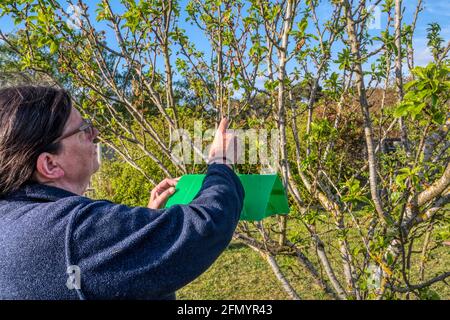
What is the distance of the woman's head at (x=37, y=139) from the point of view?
4.01 ft

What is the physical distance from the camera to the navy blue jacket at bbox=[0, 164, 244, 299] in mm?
1089

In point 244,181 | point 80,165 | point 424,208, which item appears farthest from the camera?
point 424,208

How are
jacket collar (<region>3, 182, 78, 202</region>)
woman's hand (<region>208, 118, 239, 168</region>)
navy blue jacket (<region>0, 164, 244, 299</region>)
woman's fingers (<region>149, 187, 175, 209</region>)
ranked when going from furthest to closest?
1. woman's fingers (<region>149, 187, 175, 209</region>)
2. woman's hand (<region>208, 118, 239, 168</region>)
3. jacket collar (<region>3, 182, 78, 202</region>)
4. navy blue jacket (<region>0, 164, 244, 299</region>)

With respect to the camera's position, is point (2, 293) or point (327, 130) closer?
point (2, 293)

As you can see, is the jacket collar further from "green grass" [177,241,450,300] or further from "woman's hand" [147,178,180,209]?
"green grass" [177,241,450,300]

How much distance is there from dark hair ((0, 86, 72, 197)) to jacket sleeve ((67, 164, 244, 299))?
25 cm

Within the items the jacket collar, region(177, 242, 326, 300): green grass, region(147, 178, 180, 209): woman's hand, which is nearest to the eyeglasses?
the jacket collar

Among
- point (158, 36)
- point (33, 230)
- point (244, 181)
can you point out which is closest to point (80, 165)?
point (33, 230)

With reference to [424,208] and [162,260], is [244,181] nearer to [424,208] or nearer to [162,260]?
[162,260]

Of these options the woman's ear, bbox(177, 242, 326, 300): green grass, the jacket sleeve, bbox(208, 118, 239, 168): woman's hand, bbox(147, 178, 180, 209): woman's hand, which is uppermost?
bbox(208, 118, 239, 168): woman's hand

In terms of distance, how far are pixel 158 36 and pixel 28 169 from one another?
6.42ft

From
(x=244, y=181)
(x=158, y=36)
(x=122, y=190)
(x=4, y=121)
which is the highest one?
(x=158, y=36)

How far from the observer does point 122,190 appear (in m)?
8.17

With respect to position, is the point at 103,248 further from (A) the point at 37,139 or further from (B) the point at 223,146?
(B) the point at 223,146
